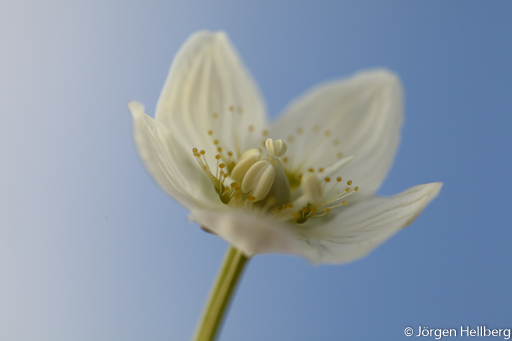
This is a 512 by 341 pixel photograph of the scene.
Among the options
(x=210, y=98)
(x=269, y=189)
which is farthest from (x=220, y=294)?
(x=210, y=98)

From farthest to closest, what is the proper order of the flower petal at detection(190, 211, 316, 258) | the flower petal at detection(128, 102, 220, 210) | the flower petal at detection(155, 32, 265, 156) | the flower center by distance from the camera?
the flower petal at detection(155, 32, 265, 156), the flower center, the flower petal at detection(128, 102, 220, 210), the flower petal at detection(190, 211, 316, 258)

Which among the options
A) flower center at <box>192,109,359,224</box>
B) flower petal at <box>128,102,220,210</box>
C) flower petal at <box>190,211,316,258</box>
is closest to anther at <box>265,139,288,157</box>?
flower center at <box>192,109,359,224</box>

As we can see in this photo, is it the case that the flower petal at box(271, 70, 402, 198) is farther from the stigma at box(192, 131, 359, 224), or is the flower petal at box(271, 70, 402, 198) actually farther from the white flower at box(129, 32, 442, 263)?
the stigma at box(192, 131, 359, 224)

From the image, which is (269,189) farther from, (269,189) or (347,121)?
(347,121)

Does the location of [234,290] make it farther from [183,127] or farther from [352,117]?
[352,117]

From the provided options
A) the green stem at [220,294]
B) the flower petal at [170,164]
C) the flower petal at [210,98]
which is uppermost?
the flower petal at [210,98]

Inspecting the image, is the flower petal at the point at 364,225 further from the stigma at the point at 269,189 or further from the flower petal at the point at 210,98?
the flower petal at the point at 210,98

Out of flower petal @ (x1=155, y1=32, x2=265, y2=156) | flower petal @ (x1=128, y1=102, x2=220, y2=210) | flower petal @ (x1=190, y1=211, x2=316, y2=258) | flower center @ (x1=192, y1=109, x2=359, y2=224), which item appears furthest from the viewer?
flower petal @ (x1=155, y1=32, x2=265, y2=156)

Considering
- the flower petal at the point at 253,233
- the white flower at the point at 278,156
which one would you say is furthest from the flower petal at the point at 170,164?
the flower petal at the point at 253,233
